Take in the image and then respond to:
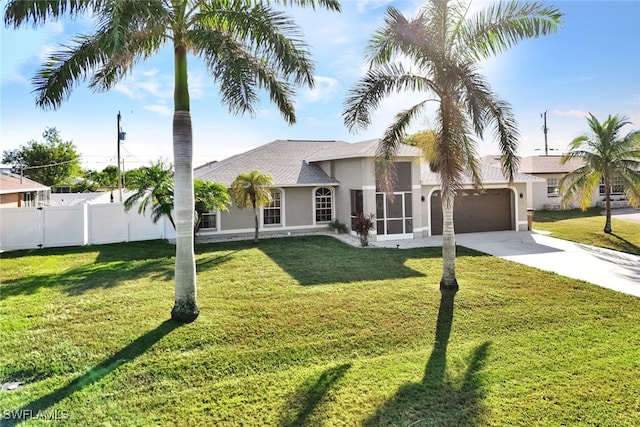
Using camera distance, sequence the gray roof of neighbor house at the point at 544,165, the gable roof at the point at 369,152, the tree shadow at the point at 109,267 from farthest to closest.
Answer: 1. the gray roof of neighbor house at the point at 544,165
2. the gable roof at the point at 369,152
3. the tree shadow at the point at 109,267

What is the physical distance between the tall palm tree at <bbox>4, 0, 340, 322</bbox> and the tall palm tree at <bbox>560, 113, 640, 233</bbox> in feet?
60.7

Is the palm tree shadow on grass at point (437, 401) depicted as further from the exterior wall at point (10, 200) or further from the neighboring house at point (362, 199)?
the exterior wall at point (10, 200)

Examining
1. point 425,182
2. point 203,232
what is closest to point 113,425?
point 203,232

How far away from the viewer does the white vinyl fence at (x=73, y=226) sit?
651 inches

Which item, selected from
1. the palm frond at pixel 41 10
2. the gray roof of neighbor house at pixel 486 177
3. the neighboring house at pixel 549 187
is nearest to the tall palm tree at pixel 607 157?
the gray roof of neighbor house at pixel 486 177

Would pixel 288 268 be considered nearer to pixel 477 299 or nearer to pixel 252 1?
pixel 477 299

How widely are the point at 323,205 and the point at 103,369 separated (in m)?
16.4

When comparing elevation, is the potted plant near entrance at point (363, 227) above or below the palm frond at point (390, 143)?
below

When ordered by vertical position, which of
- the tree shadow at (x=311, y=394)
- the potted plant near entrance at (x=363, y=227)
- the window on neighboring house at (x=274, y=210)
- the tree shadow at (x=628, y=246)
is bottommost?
the tree shadow at (x=311, y=394)

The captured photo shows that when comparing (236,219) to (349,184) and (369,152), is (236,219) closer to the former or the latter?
(349,184)

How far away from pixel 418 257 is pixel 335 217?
772 cm

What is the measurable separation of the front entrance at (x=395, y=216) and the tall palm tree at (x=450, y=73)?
8421 millimetres

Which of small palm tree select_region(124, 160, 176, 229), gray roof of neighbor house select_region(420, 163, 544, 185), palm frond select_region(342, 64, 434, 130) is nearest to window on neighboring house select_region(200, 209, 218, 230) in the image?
small palm tree select_region(124, 160, 176, 229)

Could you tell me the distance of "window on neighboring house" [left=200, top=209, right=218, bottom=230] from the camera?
20094mm
